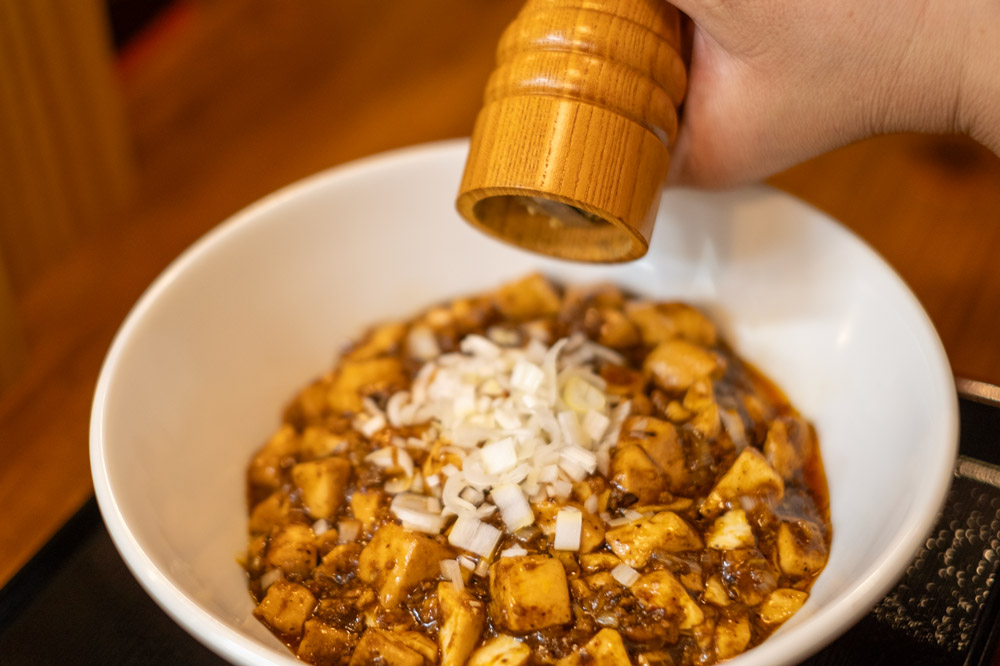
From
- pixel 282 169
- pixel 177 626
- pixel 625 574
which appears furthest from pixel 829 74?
pixel 282 169

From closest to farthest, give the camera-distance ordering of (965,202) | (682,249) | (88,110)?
(682,249)
(965,202)
(88,110)

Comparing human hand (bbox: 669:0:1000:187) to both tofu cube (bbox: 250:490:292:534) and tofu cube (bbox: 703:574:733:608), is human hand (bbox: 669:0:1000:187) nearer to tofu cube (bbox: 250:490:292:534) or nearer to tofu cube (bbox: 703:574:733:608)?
tofu cube (bbox: 703:574:733:608)

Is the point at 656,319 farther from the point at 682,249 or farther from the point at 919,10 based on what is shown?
the point at 919,10

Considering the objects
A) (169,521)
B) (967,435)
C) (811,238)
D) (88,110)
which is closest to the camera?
(169,521)

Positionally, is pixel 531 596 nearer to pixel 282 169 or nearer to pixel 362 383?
pixel 362 383

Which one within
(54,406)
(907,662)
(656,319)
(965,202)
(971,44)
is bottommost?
(54,406)

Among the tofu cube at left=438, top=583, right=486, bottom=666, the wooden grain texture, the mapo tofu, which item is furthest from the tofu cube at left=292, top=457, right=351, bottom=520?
the wooden grain texture

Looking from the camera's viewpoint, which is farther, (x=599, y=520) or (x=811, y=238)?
(x=811, y=238)

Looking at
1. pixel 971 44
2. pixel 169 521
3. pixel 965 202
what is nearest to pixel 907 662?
pixel 971 44
